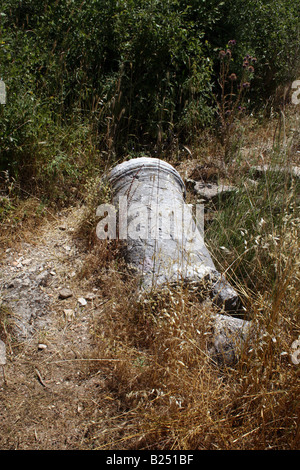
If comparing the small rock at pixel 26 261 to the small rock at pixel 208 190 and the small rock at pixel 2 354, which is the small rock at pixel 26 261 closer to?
the small rock at pixel 2 354

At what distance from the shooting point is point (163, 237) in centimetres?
A: 291

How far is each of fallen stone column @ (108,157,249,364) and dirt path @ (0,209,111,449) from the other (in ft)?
1.88

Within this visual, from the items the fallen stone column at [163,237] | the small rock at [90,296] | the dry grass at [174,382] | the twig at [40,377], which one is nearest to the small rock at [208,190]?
the fallen stone column at [163,237]

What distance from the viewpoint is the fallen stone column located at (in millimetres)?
2574

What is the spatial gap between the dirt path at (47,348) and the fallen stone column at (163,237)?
57 centimetres

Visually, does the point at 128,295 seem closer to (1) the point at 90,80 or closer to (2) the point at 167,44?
(1) the point at 90,80

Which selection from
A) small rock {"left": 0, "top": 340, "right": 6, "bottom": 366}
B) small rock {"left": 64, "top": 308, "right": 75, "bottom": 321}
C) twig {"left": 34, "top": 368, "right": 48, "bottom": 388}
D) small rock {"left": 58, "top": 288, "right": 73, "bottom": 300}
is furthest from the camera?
small rock {"left": 58, "top": 288, "right": 73, "bottom": 300}

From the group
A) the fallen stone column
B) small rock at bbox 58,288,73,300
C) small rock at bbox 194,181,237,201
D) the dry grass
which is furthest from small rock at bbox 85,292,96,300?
small rock at bbox 194,181,237,201

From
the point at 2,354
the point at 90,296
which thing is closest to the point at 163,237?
the point at 90,296

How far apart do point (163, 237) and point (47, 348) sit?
1105mm

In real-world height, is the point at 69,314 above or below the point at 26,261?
below

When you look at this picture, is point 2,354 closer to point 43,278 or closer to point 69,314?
point 69,314

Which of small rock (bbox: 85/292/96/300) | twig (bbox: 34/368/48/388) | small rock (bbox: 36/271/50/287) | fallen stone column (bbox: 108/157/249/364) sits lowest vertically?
twig (bbox: 34/368/48/388)

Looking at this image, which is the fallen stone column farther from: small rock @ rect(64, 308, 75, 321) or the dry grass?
small rock @ rect(64, 308, 75, 321)
